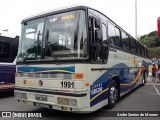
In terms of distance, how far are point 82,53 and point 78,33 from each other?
21.1 inches

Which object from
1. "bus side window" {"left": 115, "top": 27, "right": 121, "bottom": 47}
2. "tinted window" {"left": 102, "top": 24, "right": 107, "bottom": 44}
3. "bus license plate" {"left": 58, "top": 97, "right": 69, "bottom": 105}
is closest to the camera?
"bus license plate" {"left": 58, "top": 97, "right": 69, "bottom": 105}

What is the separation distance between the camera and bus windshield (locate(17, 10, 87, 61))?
5.09 metres

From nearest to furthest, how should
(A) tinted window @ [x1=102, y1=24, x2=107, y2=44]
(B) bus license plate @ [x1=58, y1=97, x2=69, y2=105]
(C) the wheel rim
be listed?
(B) bus license plate @ [x1=58, y1=97, x2=69, y2=105] → (A) tinted window @ [x1=102, y1=24, x2=107, y2=44] → (C) the wheel rim

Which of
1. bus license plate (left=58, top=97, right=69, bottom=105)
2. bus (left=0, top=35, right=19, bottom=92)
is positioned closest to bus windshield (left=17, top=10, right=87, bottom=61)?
bus license plate (left=58, top=97, right=69, bottom=105)

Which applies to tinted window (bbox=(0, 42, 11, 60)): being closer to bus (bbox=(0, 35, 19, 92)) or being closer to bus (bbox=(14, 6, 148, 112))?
bus (bbox=(0, 35, 19, 92))

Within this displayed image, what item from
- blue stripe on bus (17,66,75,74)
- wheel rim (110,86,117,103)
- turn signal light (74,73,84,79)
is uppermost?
blue stripe on bus (17,66,75,74)

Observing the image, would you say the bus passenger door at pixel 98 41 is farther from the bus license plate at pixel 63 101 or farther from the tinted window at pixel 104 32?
the bus license plate at pixel 63 101

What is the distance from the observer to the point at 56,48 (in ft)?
17.7

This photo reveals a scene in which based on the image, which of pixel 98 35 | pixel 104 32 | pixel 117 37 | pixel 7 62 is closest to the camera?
pixel 98 35

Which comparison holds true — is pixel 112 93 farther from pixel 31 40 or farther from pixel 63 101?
pixel 31 40

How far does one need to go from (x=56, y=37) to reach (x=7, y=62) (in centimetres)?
458

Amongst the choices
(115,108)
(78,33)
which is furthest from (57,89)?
(115,108)

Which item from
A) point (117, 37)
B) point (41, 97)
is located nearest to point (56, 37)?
point (41, 97)

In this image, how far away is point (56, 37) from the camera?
5.44 metres
